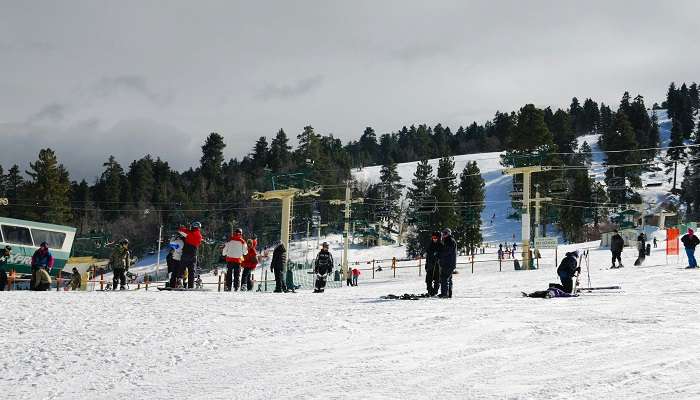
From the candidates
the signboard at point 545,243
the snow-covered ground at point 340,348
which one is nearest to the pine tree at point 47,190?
the signboard at point 545,243

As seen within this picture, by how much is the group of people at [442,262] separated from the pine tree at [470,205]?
1964 inches

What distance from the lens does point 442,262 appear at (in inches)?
619

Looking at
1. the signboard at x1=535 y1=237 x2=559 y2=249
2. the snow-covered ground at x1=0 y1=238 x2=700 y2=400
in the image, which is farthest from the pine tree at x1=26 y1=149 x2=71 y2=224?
the snow-covered ground at x1=0 y1=238 x2=700 y2=400

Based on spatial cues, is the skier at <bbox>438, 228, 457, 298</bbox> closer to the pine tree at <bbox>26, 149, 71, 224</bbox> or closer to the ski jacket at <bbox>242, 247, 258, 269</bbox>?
the ski jacket at <bbox>242, 247, 258, 269</bbox>

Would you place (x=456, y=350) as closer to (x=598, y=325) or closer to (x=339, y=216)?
(x=598, y=325)

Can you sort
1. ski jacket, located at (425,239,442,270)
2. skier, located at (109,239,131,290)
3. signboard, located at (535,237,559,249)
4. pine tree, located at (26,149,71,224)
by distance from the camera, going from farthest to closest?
1. pine tree, located at (26,149,71,224)
2. signboard, located at (535,237,559,249)
3. skier, located at (109,239,131,290)
4. ski jacket, located at (425,239,442,270)

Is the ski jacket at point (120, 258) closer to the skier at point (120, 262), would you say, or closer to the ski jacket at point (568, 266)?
the skier at point (120, 262)

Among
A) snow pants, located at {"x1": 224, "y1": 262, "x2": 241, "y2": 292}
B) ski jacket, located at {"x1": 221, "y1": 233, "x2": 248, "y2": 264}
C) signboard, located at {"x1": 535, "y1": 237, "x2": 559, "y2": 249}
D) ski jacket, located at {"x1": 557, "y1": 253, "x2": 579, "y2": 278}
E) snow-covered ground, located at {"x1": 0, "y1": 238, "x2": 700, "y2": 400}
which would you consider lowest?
snow-covered ground, located at {"x1": 0, "y1": 238, "x2": 700, "y2": 400}

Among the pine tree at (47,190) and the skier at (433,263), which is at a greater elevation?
the pine tree at (47,190)

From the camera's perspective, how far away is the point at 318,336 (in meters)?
9.97

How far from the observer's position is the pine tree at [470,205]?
7218cm

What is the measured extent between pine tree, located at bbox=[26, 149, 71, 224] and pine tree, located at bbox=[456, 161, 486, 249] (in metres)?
40.9

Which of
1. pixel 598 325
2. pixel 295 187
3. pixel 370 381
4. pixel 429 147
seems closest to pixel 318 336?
pixel 370 381

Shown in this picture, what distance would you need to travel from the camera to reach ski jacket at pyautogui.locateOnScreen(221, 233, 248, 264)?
57.1 ft
